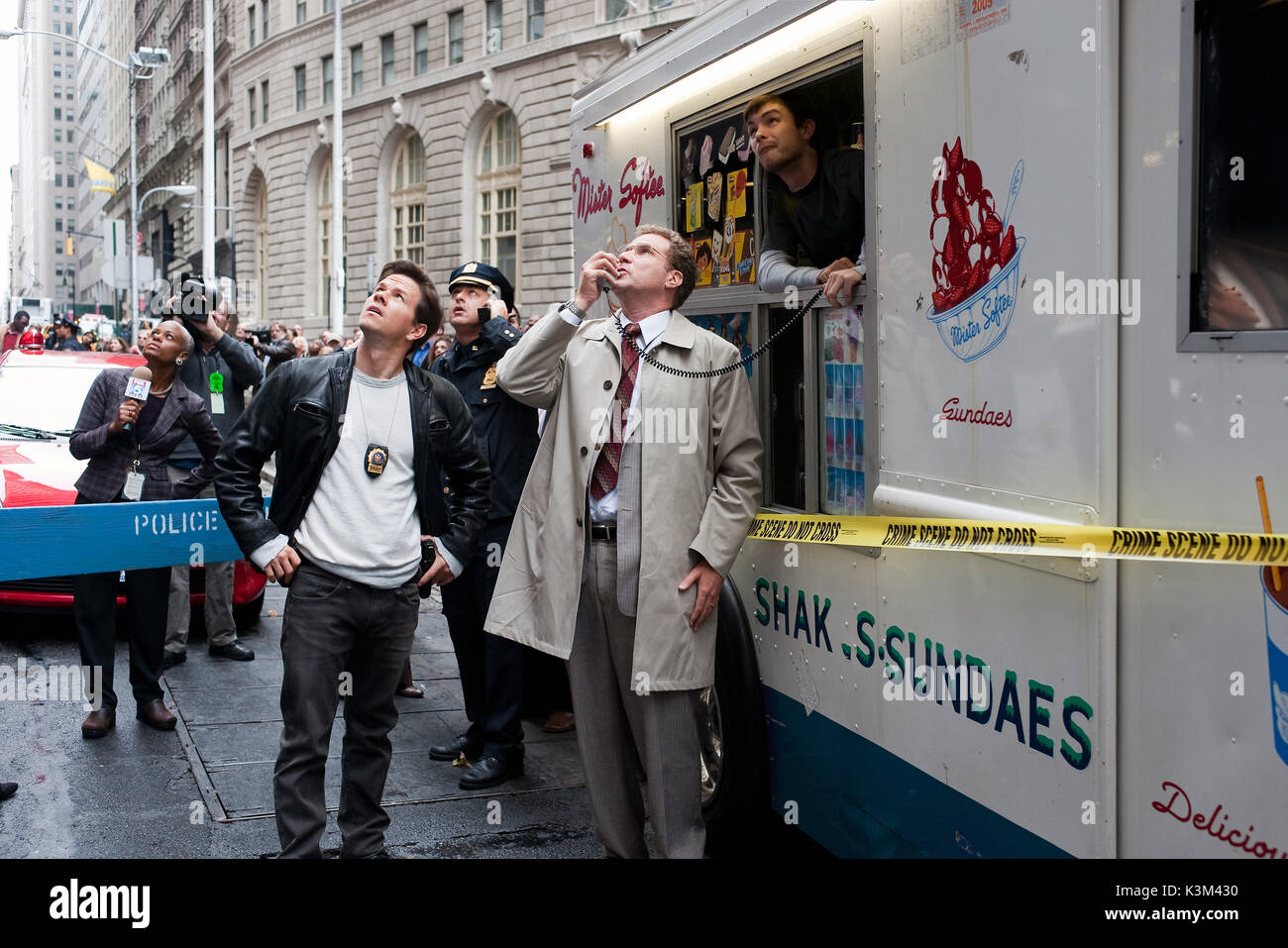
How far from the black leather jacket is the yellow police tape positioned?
112cm

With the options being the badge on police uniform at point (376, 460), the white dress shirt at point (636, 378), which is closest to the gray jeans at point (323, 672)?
the badge on police uniform at point (376, 460)

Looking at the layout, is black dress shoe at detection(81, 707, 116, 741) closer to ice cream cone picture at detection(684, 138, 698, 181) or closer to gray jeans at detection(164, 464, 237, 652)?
gray jeans at detection(164, 464, 237, 652)

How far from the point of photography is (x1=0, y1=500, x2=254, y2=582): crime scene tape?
15.6 ft

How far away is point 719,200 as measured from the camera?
15.5 feet

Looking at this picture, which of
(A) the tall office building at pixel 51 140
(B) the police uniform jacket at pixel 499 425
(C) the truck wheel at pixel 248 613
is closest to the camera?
(B) the police uniform jacket at pixel 499 425

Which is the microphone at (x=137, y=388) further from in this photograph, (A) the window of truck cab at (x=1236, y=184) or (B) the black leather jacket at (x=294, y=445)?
(A) the window of truck cab at (x=1236, y=184)

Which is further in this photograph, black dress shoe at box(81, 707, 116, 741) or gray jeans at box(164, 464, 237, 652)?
gray jeans at box(164, 464, 237, 652)

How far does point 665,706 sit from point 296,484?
1.36m

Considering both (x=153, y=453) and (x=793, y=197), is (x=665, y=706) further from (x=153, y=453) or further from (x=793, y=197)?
(x=153, y=453)

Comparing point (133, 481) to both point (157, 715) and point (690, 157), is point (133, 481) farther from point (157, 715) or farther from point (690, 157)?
point (690, 157)

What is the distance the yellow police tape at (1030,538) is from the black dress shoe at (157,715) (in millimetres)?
3564

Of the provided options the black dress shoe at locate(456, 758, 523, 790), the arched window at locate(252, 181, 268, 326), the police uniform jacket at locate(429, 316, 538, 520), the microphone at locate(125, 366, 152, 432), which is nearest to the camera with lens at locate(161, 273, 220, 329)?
the microphone at locate(125, 366, 152, 432)

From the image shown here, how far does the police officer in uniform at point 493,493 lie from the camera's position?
17.9ft
